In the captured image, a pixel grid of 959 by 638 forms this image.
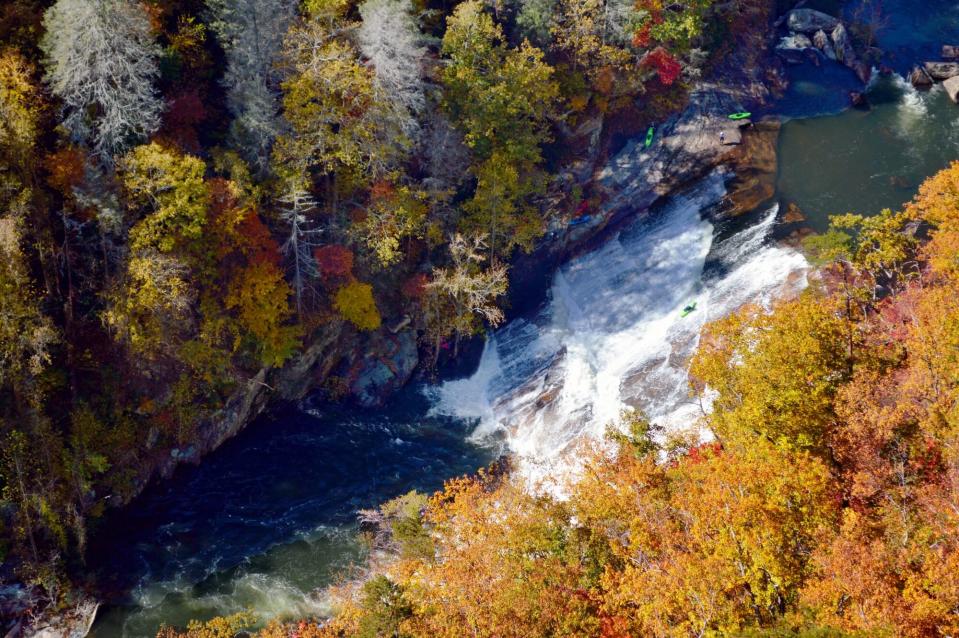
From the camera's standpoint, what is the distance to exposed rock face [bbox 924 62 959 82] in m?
48.7

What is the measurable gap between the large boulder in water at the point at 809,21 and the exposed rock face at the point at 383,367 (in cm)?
4001

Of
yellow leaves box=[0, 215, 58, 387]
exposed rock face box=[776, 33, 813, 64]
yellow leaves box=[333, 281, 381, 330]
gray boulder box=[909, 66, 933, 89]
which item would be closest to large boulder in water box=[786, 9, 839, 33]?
exposed rock face box=[776, 33, 813, 64]

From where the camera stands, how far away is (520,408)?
124 feet

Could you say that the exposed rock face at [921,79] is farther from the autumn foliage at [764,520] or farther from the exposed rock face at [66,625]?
the exposed rock face at [66,625]

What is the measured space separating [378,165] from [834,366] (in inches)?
921

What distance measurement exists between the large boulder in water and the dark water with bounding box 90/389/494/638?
42.0 m

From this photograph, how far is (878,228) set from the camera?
30.0 m

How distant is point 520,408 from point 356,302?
10769mm

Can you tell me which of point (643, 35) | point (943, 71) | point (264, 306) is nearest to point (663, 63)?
point (643, 35)

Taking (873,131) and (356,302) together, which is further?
(873,131)

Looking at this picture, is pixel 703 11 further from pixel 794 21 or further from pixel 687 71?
pixel 794 21

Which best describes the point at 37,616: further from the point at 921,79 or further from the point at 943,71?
the point at 943,71

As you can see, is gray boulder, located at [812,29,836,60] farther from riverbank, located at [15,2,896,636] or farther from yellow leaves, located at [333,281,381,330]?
yellow leaves, located at [333,281,381,330]

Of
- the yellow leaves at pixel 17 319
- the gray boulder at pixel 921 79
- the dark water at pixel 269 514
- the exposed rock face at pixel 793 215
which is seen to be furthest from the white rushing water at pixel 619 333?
the yellow leaves at pixel 17 319
